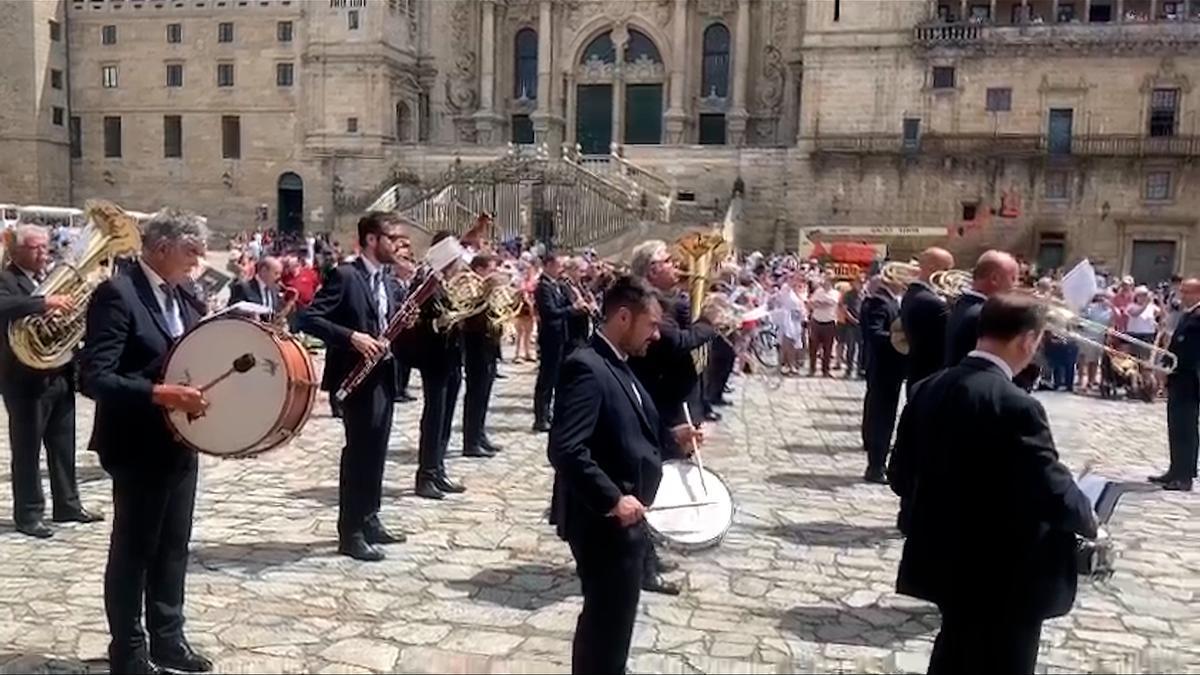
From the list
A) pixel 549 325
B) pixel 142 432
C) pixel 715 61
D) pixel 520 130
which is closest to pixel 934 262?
pixel 549 325

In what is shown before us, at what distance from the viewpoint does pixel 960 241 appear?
124 ft

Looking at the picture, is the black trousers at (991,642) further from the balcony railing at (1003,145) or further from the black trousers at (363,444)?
the balcony railing at (1003,145)

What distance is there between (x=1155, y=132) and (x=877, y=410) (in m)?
34.2

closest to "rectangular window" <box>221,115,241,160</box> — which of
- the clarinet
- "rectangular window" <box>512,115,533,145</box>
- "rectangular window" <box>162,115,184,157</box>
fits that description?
"rectangular window" <box>162,115,184,157</box>

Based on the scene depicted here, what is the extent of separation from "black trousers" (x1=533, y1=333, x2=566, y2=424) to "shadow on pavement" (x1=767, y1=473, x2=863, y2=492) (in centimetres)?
272

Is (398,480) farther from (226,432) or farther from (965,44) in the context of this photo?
(965,44)

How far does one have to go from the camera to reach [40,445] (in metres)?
7.67

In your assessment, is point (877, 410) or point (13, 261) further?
point (877, 410)

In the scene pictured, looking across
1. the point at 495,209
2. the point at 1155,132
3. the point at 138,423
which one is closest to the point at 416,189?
the point at 495,209

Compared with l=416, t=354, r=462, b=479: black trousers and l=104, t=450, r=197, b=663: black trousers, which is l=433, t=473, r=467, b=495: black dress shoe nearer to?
l=416, t=354, r=462, b=479: black trousers

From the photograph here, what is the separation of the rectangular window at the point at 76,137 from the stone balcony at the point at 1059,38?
36.4 metres

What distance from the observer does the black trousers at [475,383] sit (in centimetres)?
1056

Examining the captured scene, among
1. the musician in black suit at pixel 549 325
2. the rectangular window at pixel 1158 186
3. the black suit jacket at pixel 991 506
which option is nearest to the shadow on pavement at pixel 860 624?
the black suit jacket at pixel 991 506

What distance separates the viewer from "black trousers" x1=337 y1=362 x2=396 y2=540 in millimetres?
6953
